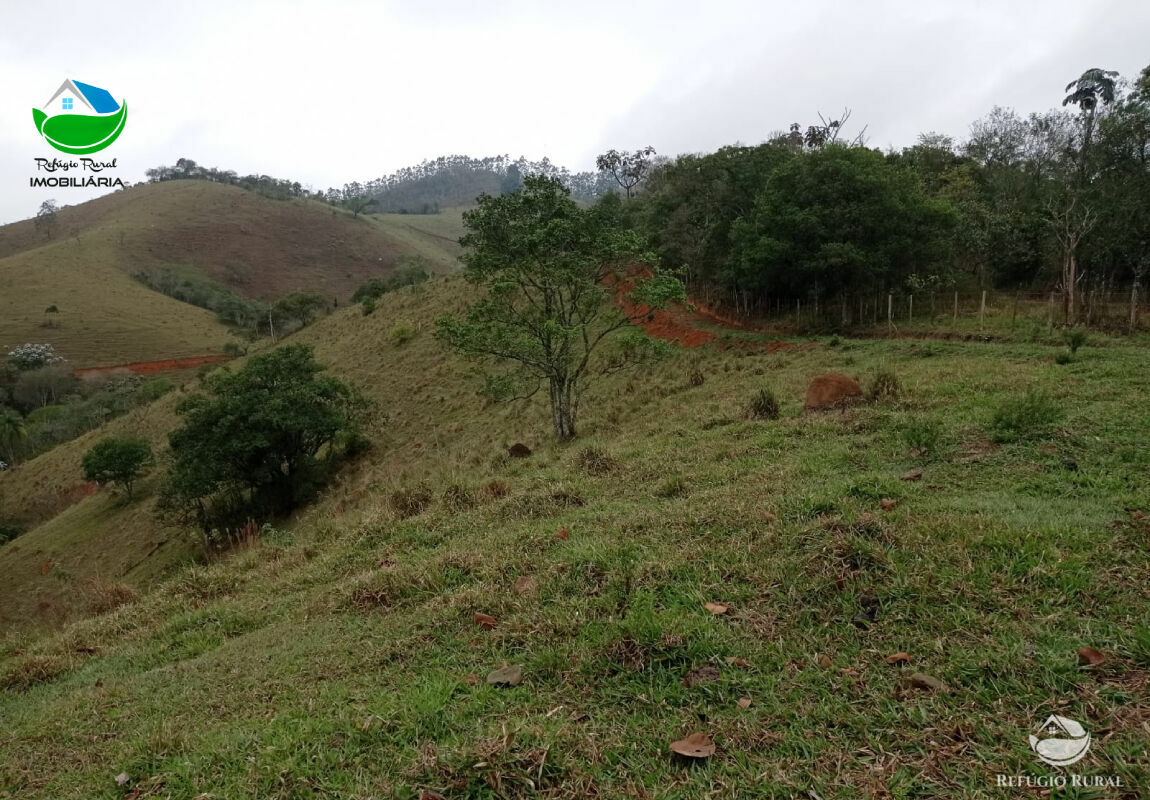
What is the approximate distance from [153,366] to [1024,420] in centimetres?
6696

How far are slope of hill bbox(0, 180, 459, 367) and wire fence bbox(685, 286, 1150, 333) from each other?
55.9m

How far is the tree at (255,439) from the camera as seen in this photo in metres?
19.4

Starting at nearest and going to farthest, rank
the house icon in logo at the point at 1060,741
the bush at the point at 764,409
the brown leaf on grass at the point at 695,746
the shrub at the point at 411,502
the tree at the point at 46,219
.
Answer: the house icon in logo at the point at 1060,741, the brown leaf on grass at the point at 695,746, the shrub at the point at 411,502, the bush at the point at 764,409, the tree at the point at 46,219

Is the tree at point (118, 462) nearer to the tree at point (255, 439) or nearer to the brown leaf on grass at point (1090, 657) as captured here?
the tree at point (255, 439)

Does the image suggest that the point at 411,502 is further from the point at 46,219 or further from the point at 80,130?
the point at 46,219

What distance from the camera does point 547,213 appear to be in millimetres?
14797

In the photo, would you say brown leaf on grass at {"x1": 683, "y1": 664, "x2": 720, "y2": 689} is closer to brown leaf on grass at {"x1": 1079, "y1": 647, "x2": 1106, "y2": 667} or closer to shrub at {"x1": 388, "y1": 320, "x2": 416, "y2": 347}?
brown leaf on grass at {"x1": 1079, "y1": 647, "x2": 1106, "y2": 667}

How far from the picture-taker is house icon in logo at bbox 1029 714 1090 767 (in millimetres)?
2527

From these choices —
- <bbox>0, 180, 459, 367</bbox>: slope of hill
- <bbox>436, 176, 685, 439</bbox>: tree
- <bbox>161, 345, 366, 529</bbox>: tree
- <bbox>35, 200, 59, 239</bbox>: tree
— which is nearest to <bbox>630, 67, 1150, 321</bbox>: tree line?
<bbox>436, 176, 685, 439</bbox>: tree

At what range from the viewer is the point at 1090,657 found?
9.92 feet

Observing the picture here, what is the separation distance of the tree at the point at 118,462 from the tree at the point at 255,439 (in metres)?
6.56

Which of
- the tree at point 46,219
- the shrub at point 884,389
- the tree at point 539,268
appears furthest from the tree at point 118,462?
the tree at point 46,219

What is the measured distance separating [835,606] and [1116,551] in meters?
1.87

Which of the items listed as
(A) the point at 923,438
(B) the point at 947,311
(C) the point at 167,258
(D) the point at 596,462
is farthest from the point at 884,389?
(C) the point at 167,258
